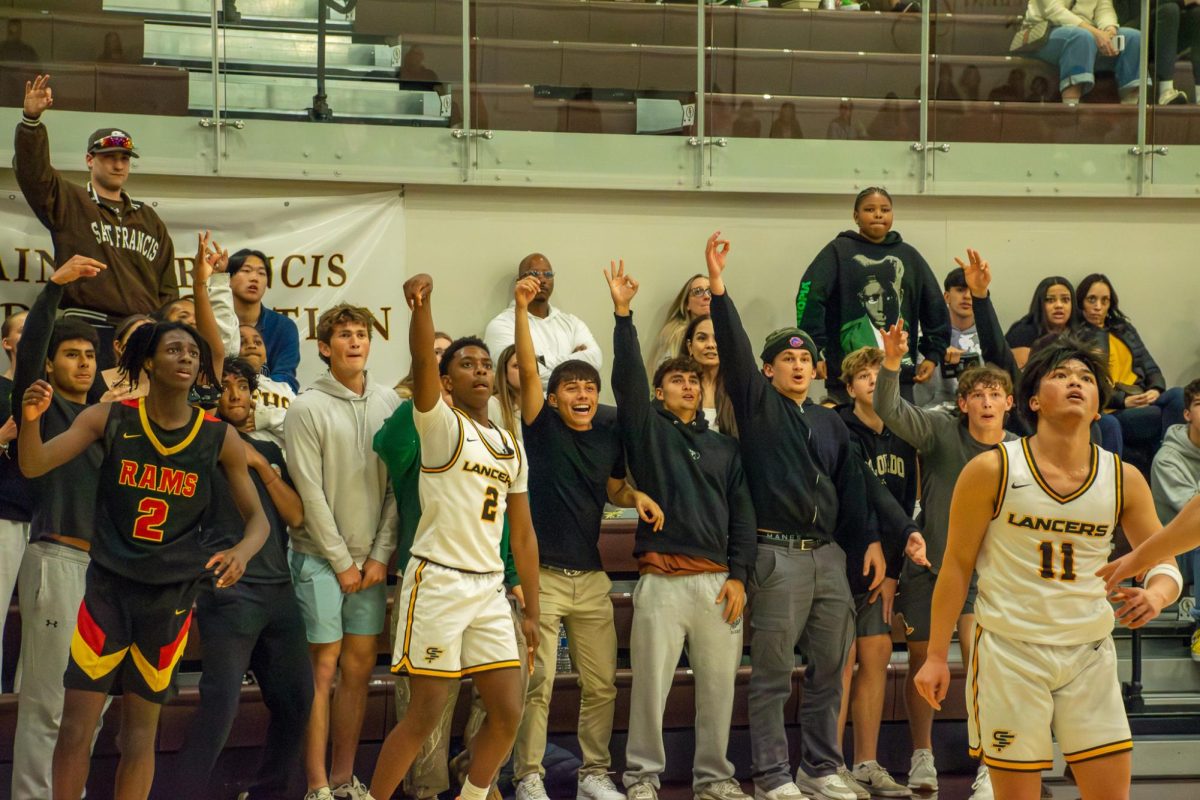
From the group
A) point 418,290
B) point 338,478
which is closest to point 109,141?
point 338,478

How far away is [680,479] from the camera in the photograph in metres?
6.19

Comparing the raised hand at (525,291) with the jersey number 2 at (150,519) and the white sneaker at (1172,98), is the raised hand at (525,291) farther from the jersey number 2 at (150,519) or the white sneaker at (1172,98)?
the white sneaker at (1172,98)

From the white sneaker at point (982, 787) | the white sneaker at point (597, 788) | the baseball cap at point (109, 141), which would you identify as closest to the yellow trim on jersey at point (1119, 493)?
the white sneaker at point (982, 787)

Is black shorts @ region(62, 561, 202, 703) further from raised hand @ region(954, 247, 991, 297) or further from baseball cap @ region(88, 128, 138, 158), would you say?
raised hand @ region(954, 247, 991, 297)

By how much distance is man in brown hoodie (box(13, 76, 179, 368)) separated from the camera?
668 cm

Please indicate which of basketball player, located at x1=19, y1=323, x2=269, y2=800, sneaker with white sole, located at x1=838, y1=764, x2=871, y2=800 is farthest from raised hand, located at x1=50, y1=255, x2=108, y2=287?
sneaker with white sole, located at x1=838, y1=764, x2=871, y2=800

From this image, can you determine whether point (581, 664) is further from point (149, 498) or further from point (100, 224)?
point (100, 224)

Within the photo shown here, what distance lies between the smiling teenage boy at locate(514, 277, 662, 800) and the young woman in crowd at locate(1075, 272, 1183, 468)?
136 inches

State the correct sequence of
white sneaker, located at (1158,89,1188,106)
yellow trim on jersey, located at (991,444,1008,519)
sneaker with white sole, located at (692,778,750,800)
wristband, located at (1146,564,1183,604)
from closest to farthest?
1. wristband, located at (1146,564,1183,604)
2. yellow trim on jersey, located at (991,444,1008,519)
3. sneaker with white sole, located at (692,778,750,800)
4. white sneaker, located at (1158,89,1188,106)

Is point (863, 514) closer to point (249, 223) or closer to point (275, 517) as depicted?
point (275, 517)

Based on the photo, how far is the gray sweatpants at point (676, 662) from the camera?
6.00 meters

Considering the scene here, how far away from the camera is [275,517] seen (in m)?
5.71

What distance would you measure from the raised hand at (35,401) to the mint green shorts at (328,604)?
52.9 inches

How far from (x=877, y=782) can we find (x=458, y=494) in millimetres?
2440
